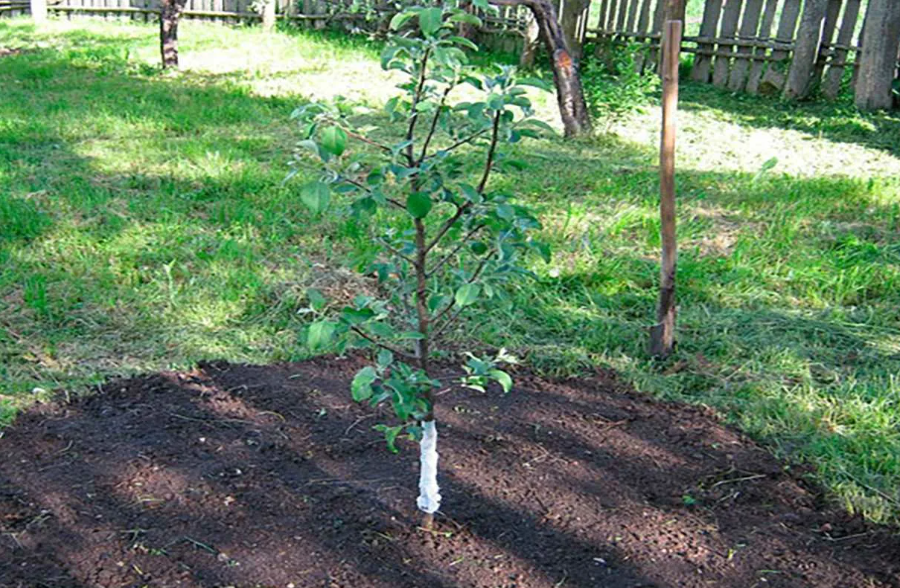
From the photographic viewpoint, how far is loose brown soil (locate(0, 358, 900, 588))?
2.44 m

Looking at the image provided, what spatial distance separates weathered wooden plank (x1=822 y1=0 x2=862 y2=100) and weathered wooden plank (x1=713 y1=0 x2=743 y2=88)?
1.21m

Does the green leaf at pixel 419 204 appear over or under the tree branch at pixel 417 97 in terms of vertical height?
under

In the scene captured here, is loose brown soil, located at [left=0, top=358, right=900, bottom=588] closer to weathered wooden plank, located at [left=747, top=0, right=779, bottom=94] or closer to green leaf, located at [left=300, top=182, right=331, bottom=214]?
green leaf, located at [left=300, top=182, right=331, bottom=214]

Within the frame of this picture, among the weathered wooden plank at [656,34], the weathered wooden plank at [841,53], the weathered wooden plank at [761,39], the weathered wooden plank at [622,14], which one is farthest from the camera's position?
the weathered wooden plank at [622,14]

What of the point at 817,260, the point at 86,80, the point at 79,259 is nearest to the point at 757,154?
the point at 817,260

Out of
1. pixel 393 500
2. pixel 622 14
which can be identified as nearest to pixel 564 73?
pixel 622 14

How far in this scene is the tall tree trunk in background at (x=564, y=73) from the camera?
6.84 metres

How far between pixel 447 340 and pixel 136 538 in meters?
1.66

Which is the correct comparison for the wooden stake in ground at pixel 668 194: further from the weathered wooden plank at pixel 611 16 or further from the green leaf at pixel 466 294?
the weathered wooden plank at pixel 611 16

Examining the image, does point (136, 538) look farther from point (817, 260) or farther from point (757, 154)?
point (757, 154)

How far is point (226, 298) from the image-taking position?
4.21 m

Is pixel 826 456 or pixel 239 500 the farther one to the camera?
pixel 826 456

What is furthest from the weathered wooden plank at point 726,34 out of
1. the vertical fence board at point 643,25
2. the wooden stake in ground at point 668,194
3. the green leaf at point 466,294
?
the green leaf at point 466,294

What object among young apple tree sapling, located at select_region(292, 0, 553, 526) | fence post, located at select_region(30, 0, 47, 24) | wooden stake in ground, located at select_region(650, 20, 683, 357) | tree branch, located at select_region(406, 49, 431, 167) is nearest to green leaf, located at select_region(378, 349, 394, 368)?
young apple tree sapling, located at select_region(292, 0, 553, 526)
